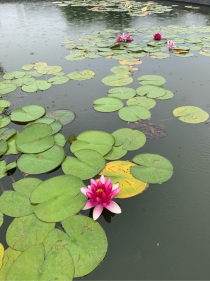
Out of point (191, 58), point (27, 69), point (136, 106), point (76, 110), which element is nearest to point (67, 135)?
point (76, 110)

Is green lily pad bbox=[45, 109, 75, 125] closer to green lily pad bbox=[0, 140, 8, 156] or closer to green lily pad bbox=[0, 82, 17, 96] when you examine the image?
green lily pad bbox=[0, 140, 8, 156]

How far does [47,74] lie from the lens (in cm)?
298

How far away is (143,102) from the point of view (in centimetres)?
227

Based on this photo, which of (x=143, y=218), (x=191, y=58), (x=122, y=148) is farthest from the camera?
(x=191, y=58)

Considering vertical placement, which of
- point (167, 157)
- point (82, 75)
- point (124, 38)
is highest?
point (124, 38)

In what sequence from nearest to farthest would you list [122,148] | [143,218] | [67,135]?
[143,218], [122,148], [67,135]

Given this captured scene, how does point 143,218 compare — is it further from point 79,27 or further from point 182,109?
point 79,27

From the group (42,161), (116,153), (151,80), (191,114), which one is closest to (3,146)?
(42,161)

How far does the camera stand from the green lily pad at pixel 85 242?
3.46 feet

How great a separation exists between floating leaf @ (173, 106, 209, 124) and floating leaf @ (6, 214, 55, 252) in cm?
134

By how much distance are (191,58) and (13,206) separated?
9.52 ft

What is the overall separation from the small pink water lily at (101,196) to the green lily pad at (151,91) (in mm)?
1309

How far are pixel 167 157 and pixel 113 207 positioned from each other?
0.57 m

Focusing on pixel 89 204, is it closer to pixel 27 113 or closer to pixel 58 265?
pixel 58 265
